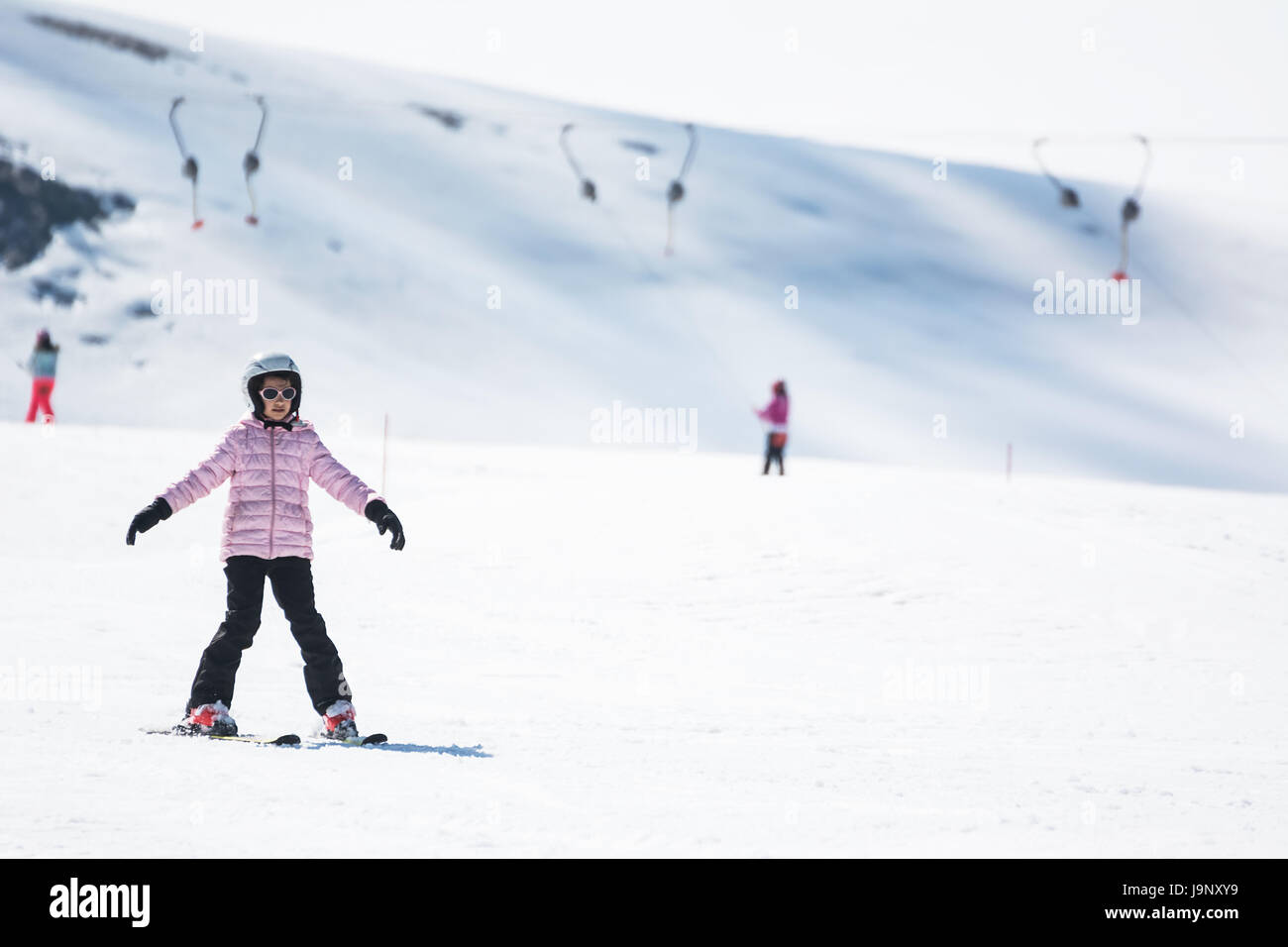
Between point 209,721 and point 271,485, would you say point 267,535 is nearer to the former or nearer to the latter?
point 271,485

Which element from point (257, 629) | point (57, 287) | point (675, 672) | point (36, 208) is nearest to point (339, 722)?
point (257, 629)

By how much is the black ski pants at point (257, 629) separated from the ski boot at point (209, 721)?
1.1 inches

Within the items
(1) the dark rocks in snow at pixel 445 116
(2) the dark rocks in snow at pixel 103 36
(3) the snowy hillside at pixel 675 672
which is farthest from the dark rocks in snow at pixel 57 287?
(3) the snowy hillside at pixel 675 672

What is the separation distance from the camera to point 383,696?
6.79m

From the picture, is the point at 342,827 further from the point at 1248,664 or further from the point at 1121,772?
the point at 1248,664

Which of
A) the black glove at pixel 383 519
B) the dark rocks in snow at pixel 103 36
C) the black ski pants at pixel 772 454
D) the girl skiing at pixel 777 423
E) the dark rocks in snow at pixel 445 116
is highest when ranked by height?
the dark rocks in snow at pixel 103 36

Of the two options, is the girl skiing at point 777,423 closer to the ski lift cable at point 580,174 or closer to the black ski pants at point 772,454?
the black ski pants at point 772,454

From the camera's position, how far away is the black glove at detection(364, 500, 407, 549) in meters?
5.27

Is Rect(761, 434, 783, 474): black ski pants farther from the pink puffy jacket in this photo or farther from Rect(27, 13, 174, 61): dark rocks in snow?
Rect(27, 13, 174, 61): dark rocks in snow

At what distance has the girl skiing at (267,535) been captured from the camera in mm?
5328

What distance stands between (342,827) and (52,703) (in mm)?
2496

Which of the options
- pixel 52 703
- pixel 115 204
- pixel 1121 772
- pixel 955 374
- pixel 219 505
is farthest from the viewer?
pixel 955 374

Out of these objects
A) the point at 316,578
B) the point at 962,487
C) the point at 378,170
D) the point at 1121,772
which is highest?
the point at 378,170

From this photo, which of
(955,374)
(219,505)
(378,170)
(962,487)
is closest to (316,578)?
(219,505)
